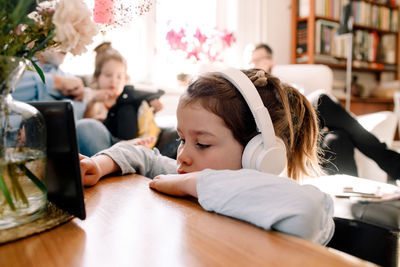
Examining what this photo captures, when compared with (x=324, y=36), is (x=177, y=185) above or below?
below

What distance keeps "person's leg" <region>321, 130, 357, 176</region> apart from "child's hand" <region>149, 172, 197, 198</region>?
1300 millimetres

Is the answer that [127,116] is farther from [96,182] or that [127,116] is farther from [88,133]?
[96,182]

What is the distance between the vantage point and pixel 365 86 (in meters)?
→ 4.26

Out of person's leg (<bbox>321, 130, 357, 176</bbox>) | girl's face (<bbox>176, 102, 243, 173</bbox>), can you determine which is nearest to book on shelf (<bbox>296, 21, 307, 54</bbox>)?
person's leg (<bbox>321, 130, 357, 176</bbox>)

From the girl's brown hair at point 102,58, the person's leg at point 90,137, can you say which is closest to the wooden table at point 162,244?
the person's leg at point 90,137

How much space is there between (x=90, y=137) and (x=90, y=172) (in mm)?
985

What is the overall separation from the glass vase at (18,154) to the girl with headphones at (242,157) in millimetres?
209

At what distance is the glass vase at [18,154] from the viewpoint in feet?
1.26

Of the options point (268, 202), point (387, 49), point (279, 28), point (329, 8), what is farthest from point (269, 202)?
point (387, 49)

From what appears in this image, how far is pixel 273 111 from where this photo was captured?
820 mm

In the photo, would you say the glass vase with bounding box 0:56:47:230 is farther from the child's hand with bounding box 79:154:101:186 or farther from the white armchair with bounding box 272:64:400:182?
the white armchair with bounding box 272:64:400:182

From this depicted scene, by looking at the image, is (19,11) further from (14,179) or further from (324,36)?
(324,36)

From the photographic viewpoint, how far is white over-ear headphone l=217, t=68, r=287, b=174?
0.65m

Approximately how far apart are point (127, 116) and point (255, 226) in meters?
1.61
